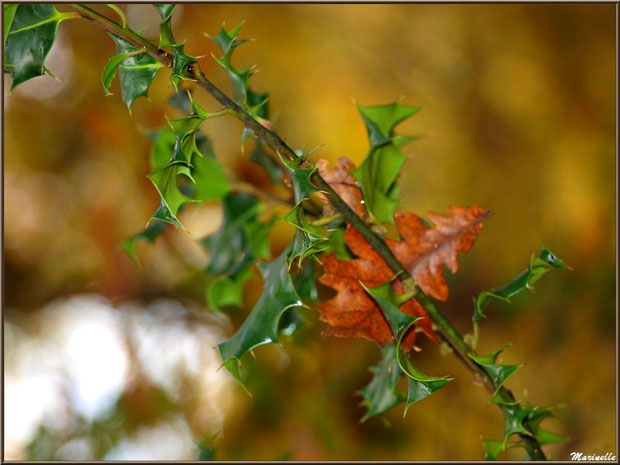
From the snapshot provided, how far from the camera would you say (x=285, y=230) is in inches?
41.6

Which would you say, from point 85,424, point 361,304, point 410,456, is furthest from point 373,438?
point 361,304

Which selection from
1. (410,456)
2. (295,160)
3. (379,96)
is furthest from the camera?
(379,96)

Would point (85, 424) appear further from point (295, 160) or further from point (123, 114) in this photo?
point (295, 160)

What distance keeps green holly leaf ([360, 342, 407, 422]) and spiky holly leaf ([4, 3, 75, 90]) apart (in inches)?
9.2

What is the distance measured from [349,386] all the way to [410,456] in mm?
145

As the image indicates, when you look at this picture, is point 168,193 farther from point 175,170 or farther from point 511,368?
point 511,368

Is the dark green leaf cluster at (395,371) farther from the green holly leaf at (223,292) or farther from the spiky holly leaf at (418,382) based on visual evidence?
the green holly leaf at (223,292)

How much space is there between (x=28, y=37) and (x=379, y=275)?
0.21 m

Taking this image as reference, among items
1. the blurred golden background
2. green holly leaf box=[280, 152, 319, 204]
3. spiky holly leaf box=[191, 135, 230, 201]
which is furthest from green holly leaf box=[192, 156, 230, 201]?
the blurred golden background

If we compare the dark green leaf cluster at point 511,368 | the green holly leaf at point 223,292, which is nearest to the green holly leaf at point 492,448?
the dark green leaf cluster at point 511,368

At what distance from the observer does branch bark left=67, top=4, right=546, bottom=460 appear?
10.2 inches

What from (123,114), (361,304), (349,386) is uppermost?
(361,304)

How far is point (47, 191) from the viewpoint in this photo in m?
1.14

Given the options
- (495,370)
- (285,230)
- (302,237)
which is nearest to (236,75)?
(302,237)
